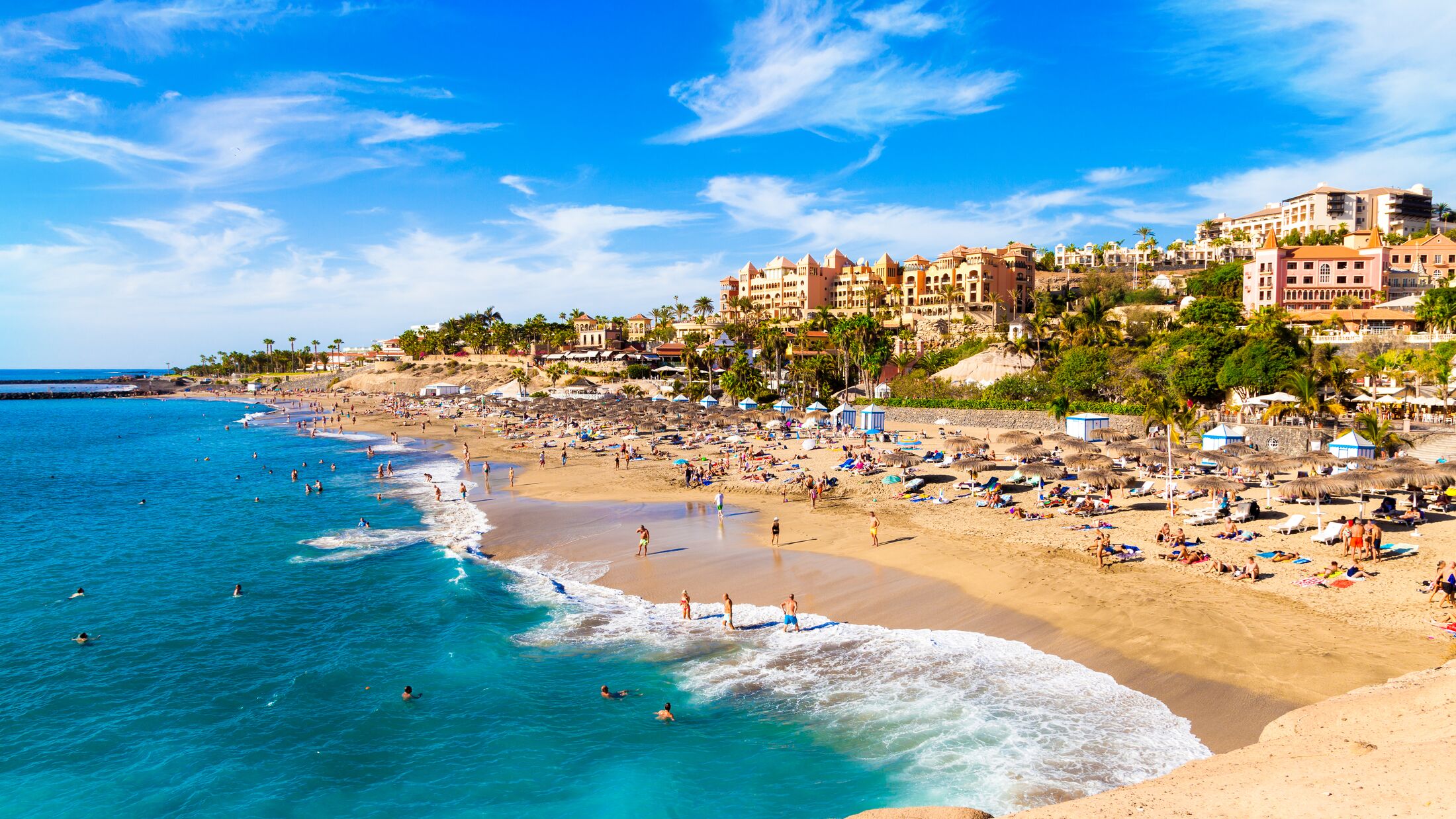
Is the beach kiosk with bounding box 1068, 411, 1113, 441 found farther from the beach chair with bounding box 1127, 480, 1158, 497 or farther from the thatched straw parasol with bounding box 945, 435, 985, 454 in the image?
the beach chair with bounding box 1127, 480, 1158, 497

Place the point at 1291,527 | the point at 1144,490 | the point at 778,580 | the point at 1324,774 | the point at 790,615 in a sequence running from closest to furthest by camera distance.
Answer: the point at 1324,774 → the point at 790,615 → the point at 778,580 → the point at 1291,527 → the point at 1144,490

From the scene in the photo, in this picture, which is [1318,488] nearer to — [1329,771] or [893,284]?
[1329,771]

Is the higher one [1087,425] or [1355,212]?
[1355,212]

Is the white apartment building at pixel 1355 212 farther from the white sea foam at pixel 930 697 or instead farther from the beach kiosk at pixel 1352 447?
the white sea foam at pixel 930 697

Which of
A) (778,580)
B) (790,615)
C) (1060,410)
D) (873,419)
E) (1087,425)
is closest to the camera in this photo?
(790,615)

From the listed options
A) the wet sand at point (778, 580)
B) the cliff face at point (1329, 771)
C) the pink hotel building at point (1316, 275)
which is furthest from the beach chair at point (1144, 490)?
the pink hotel building at point (1316, 275)

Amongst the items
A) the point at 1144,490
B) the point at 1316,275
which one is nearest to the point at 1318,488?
the point at 1144,490
